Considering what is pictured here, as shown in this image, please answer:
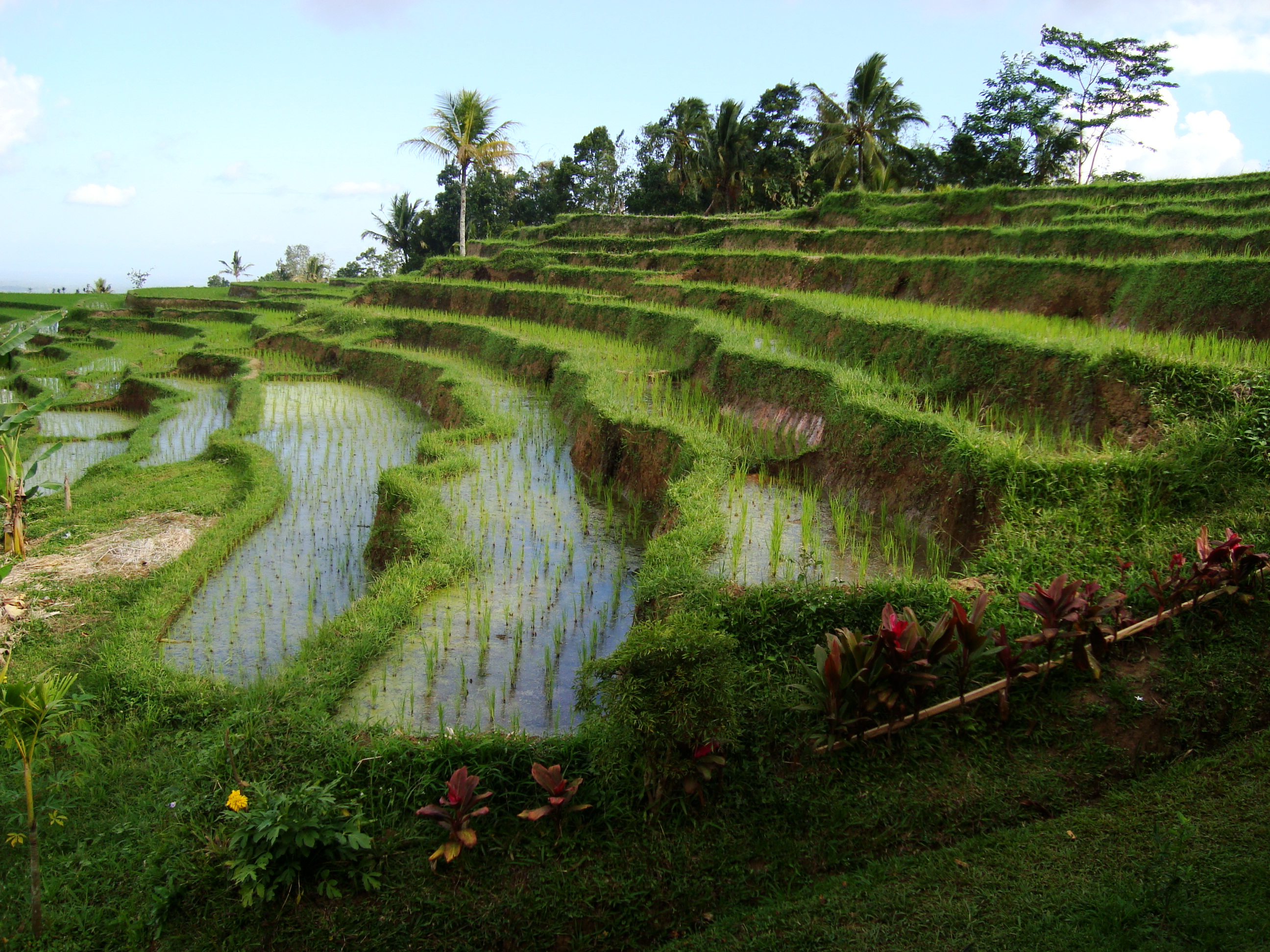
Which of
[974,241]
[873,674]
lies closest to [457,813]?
[873,674]

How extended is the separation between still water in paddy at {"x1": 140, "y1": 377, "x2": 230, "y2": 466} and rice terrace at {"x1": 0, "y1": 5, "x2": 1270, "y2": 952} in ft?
0.39

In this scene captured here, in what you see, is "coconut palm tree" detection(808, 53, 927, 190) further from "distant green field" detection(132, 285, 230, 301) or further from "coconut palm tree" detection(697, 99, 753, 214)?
"distant green field" detection(132, 285, 230, 301)

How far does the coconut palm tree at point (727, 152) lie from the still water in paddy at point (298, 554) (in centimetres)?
1950

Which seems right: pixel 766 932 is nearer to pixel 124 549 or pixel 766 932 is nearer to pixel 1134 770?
pixel 1134 770

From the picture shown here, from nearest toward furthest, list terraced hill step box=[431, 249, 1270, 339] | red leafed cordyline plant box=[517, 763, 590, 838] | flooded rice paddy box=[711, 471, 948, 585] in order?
red leafed cordyline plant box=[517, 763, 590, 838] → flooded rice paddy box=[711, 471, 948, 585] → terraced hill step box=[431, 249, 1270, 339]

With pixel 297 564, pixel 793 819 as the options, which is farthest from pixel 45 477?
pixel 793 819

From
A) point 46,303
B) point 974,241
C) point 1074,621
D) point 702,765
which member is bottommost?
point 702,765

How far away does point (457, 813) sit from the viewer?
114 inches

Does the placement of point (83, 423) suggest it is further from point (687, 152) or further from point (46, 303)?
point (687, 152)

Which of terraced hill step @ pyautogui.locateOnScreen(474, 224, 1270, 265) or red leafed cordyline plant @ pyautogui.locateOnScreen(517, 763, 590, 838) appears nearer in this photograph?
red leafed cordyline plant @ pyautogui.locateOnScreen(517, 763, 590, 838)

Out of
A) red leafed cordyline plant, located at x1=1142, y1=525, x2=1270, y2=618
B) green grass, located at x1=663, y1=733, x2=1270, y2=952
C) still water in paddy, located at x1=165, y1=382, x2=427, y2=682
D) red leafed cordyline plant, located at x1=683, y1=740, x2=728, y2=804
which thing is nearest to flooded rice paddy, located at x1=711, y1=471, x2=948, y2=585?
red leafed cordyline plant, located at x1=1142, y1=525, x2=1270, y2=618

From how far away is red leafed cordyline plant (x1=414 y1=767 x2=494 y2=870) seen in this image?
285 centimetres

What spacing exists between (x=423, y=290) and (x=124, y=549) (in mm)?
14605

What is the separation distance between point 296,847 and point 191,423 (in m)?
10.5
